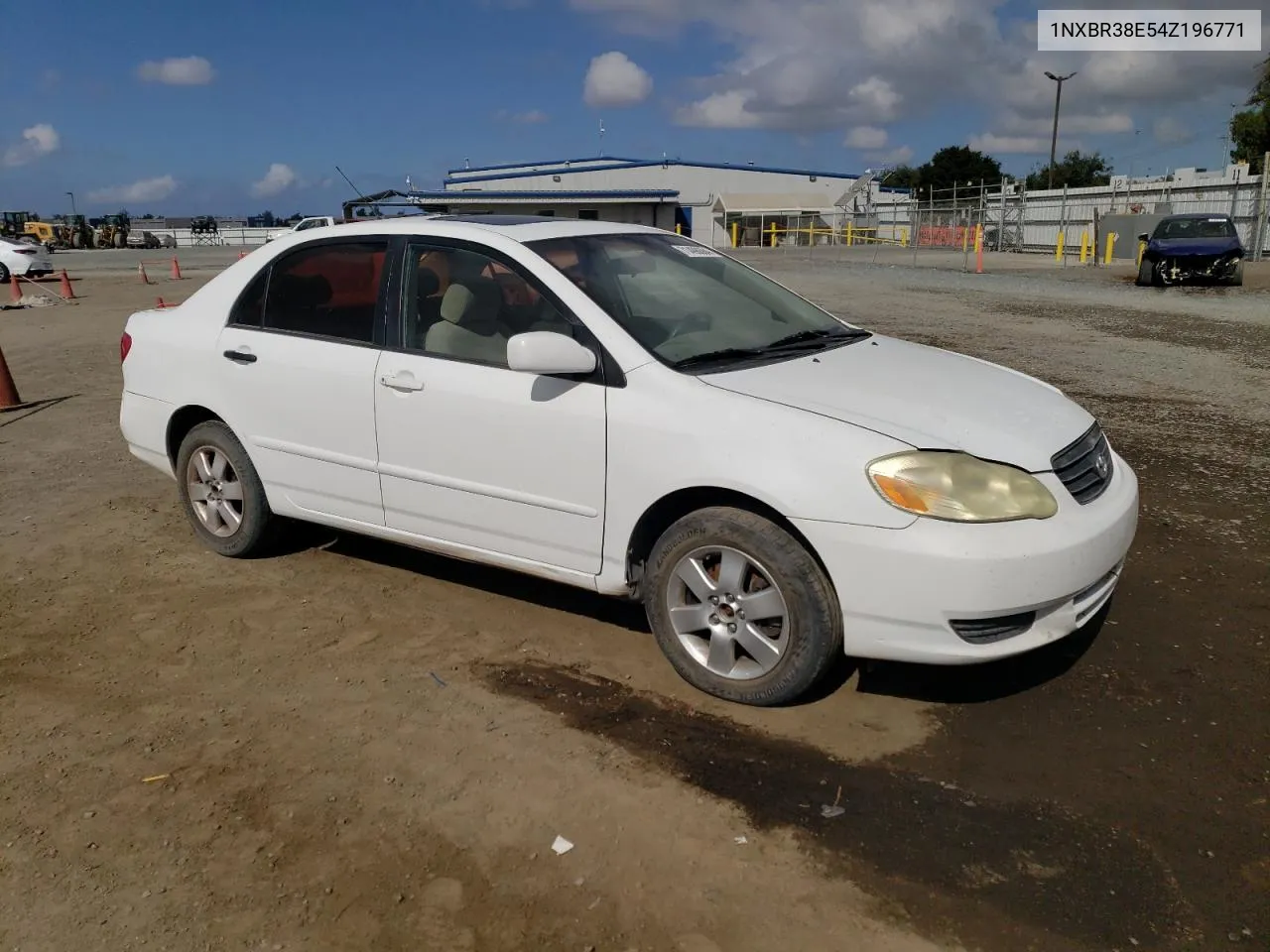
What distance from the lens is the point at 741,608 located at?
344 centimetres

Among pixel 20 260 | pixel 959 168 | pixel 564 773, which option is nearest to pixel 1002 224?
pixel 20 260

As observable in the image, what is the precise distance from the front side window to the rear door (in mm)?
187

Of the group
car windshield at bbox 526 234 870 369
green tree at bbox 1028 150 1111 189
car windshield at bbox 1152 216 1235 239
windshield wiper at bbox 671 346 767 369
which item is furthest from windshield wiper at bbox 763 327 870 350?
green tree at bbox 1028 150 1111 189

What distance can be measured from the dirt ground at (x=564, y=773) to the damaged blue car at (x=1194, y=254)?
17.3m

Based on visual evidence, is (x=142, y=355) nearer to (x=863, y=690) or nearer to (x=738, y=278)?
(x=738, y=278)

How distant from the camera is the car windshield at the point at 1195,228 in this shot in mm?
20281

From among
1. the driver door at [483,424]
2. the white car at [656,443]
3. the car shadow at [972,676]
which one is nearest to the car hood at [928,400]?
the white car at [656,443]

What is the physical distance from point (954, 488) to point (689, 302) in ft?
5.03

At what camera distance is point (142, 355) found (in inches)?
200

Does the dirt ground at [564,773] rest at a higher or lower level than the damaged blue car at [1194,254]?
lower

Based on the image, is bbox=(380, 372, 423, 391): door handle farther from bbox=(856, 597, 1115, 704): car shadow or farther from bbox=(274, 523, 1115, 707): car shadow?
bbox=(856, 597, 1115, 704): car shadow

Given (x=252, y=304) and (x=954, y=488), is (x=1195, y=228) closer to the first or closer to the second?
(x=954, y=488)

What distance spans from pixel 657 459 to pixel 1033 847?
1.66 metres

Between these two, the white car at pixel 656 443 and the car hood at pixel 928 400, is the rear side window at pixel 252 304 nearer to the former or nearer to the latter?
the white car at pixel 656 443
